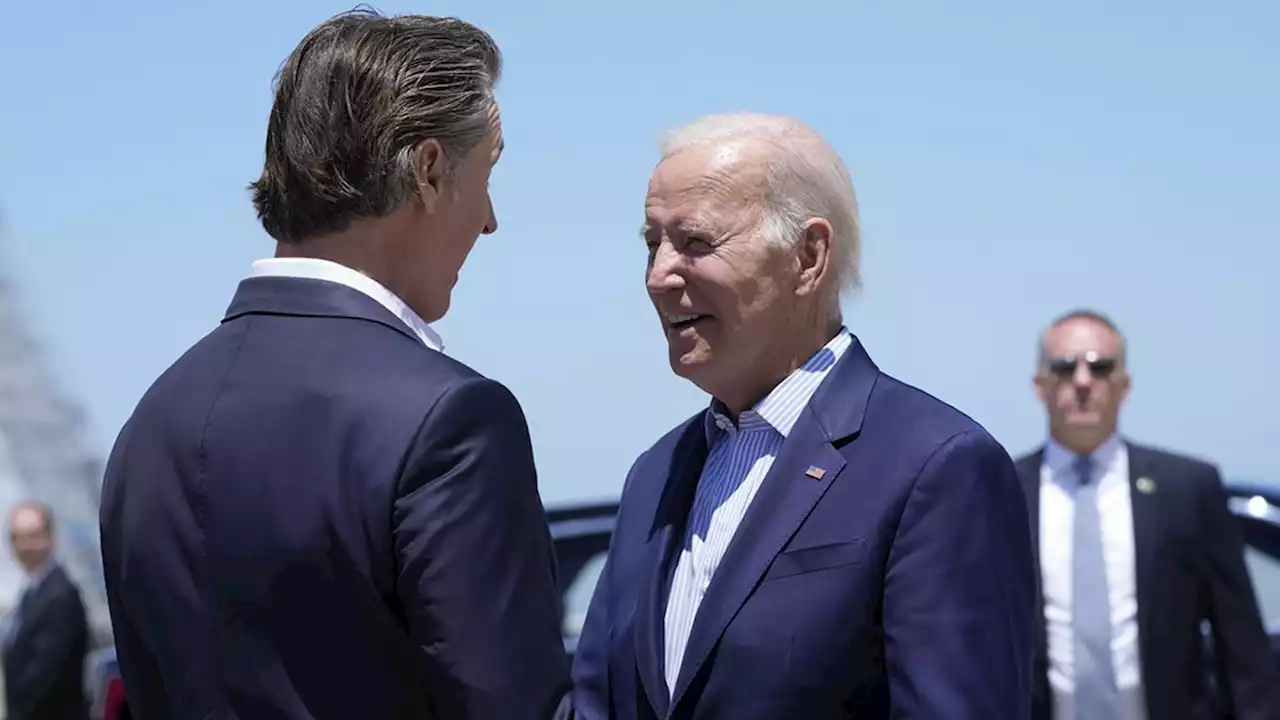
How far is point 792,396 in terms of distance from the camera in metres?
2.86

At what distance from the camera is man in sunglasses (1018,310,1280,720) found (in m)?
5.27

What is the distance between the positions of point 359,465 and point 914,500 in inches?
34.7

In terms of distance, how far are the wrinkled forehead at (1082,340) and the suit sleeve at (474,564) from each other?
389 cm

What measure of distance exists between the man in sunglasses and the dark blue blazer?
273cm

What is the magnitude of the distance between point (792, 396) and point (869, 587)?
1.23 feet

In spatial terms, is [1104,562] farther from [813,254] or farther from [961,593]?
[961,593]

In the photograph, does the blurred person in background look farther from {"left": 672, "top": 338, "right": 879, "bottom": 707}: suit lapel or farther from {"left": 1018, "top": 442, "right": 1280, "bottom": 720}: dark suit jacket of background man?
{"left": 672, "top": 338, "right": 879, "bottom": 707}: suit lapel

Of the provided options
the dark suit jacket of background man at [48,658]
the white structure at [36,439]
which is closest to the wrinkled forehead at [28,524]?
the dark suit jacket of background man at [48,658]

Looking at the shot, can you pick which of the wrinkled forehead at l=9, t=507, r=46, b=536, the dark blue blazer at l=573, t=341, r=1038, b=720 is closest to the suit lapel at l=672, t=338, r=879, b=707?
the dark blue blazer at l=573, t=341, r=1038, b=720

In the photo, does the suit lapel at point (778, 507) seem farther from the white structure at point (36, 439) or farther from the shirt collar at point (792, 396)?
the white structure at point (36, 439)

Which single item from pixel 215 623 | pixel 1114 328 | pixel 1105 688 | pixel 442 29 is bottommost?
pixel 1105 688

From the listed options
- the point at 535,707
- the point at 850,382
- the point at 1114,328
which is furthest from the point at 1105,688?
the point at 535,707

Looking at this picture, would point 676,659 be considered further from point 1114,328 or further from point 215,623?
point 1114,328

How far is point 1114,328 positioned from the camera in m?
5.86
